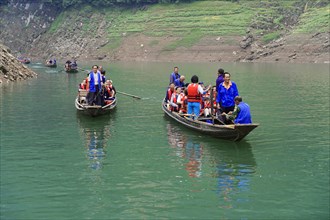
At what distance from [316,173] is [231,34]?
106m

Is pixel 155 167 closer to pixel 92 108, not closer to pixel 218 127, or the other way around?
pixel 218 127

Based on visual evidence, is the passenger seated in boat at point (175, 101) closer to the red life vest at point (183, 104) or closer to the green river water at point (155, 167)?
the red life vest at point (183, 104)

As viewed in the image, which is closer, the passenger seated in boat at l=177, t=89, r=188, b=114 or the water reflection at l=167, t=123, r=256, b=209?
the water reflection at l=167, t=123, r=256, b=209

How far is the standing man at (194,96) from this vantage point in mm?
26638

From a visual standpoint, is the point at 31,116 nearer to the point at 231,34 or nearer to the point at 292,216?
the point at 292,216

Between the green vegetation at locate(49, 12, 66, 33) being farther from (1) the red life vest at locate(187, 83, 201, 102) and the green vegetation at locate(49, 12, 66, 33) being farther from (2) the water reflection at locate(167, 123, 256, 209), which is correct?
(2) the water reflection at locate(167, 123, 256, 209)

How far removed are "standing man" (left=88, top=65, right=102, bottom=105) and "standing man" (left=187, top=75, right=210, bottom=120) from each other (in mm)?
6463

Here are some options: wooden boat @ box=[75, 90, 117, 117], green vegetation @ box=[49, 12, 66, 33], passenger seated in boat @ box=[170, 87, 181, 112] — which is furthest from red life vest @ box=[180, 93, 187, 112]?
green vegetation @ box=[49, 12, 66, 33]

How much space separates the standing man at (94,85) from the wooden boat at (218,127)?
19.0ft

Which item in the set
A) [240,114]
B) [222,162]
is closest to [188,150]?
[222,162]

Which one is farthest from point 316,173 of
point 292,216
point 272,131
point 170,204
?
point 272,131

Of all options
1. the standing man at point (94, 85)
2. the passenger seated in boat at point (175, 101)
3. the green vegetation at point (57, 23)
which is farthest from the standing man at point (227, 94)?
the green vegetation at point (57, 23)

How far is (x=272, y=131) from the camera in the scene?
2730 centimetres

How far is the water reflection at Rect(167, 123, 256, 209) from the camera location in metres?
16.7
